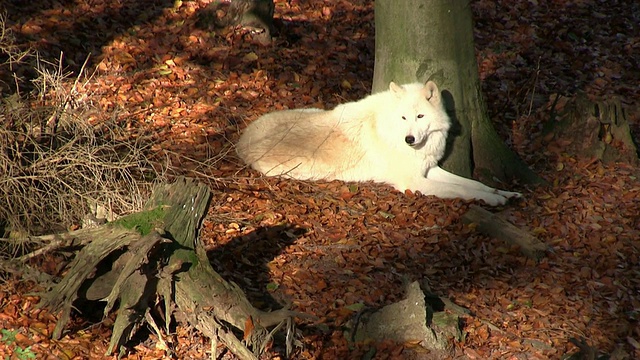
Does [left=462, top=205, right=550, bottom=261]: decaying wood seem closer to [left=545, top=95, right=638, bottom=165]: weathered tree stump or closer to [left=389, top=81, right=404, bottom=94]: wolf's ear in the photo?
[left=389, top=81, right=404, bottom=94]: wolf's ear

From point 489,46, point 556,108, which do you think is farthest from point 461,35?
point 489,46

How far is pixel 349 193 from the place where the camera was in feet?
24.7

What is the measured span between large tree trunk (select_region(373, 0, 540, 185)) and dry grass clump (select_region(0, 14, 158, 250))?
3082mm

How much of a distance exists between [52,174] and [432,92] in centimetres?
387

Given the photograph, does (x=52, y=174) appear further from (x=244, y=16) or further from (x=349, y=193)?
(x=244, y=16)

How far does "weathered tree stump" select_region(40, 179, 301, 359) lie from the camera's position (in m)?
4.82

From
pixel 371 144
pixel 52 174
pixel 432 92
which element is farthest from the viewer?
pixel 371 144

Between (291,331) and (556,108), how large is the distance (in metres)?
5.15

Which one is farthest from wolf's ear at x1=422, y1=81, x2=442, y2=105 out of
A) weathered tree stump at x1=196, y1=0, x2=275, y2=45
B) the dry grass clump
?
weathered tree stump at x1=196, y1=0, x2=275, y2=45

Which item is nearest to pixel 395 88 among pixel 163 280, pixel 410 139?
pixel 410 139

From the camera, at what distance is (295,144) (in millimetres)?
8023

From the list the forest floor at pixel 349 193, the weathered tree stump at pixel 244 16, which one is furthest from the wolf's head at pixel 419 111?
the weathered tree stump at pixel 244 16

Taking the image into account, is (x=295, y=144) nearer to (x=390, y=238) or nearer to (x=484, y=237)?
(x=390, y=238)

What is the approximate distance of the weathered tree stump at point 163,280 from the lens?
4.82 m
